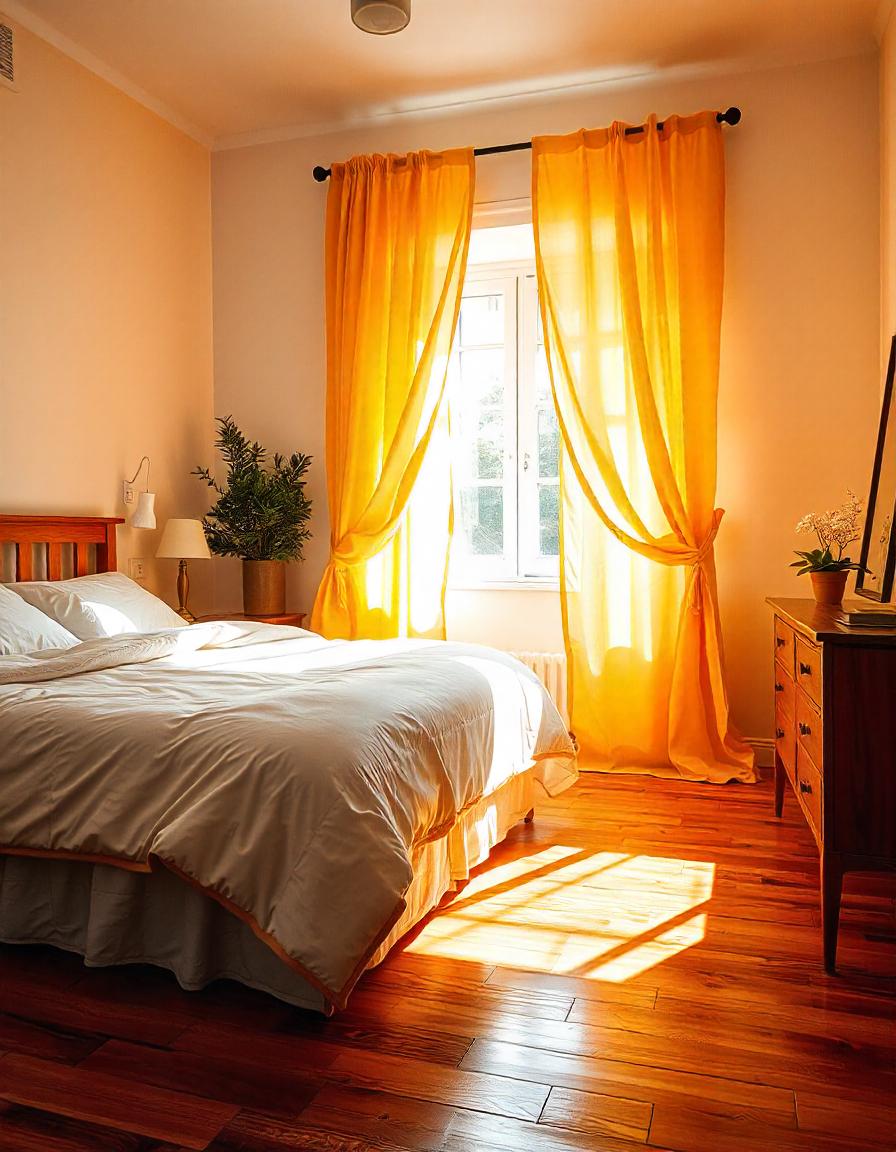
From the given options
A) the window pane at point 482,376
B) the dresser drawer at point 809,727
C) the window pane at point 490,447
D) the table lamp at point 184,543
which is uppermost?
the window pane at point 482,376

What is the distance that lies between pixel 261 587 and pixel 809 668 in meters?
2.72

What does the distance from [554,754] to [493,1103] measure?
1591 mm

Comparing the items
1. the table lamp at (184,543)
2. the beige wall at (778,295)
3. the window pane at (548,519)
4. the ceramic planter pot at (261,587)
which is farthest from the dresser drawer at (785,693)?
the table lamp at (184,543)

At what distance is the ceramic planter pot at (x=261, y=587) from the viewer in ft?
15.0

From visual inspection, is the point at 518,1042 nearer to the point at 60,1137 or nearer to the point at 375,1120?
the point at 375,1120

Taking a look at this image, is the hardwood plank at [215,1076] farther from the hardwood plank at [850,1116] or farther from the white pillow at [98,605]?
the white pillow at [98,605]

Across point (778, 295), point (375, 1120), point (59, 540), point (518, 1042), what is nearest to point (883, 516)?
point (778, 295)

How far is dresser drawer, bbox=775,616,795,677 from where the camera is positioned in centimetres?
303

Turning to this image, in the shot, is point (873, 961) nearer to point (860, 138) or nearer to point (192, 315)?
point (860, 138)

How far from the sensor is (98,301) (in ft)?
13.6

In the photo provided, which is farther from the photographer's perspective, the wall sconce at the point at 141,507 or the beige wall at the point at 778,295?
the wall sconce at the point at 141,507

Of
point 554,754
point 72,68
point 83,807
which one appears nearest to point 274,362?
point 72,68

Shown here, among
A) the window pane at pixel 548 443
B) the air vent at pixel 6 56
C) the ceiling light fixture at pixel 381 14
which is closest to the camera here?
the ceiling light fixture at pixel 381 14

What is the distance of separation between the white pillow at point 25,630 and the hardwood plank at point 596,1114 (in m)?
2.09
